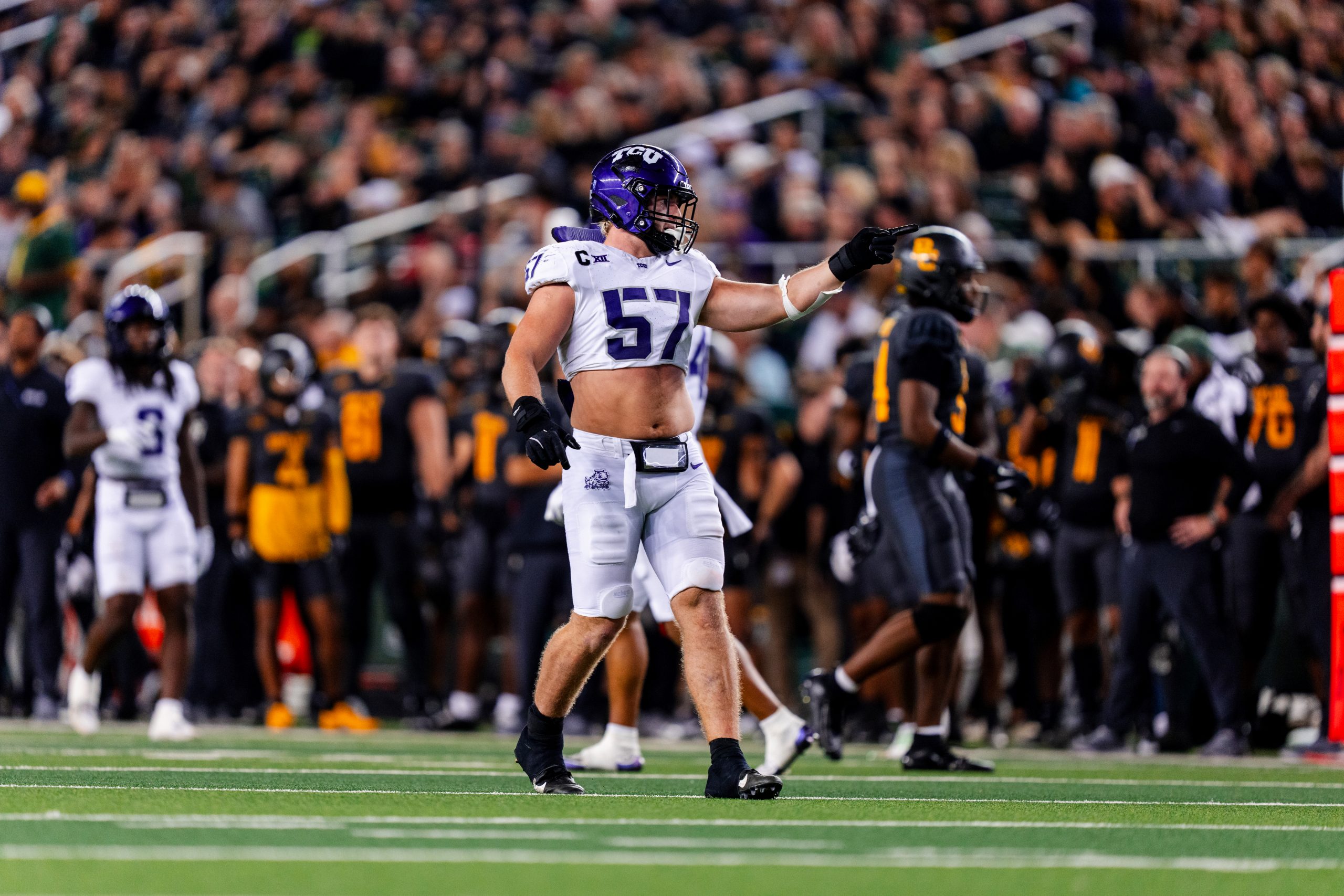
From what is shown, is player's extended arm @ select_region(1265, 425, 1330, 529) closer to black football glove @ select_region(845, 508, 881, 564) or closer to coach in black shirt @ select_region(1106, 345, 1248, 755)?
coach in black shirt @ select_region(1106, 345, 1248, 755)

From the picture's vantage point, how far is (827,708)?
30.9 feet

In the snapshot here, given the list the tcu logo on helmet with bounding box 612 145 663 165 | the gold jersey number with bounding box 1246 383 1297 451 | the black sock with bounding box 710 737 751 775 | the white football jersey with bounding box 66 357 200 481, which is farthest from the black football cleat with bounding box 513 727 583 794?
the gold jersey number with bounding box 1246 383 1297 451

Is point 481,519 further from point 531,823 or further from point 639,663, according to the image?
point 531,823

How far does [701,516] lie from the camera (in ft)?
23.2

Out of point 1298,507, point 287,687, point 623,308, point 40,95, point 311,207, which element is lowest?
point 287,687

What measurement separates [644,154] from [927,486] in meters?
2.63

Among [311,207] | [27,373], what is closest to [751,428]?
[27,373]

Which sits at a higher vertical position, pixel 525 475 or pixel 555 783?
pixel 525 475

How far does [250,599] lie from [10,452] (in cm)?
195

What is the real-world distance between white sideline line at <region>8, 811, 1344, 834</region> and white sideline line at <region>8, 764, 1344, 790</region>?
200 cm

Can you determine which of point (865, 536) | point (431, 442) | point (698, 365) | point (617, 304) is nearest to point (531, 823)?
point (617, 304)

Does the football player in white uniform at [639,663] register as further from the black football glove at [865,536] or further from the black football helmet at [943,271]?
the black football helmet at [943,271]

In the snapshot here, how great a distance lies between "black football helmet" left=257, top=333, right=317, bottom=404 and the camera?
14.0 meters

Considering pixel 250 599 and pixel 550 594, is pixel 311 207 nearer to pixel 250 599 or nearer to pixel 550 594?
pixel 250 599
